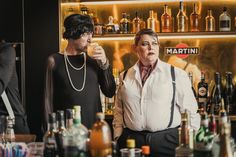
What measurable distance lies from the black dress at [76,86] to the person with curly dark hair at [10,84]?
0.29 meters

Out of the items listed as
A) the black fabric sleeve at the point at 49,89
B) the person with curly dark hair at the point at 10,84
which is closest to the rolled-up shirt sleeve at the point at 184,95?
the black fabric sleeve at the point at 49,89

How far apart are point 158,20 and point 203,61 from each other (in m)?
0.61

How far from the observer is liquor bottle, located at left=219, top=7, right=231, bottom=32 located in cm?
446

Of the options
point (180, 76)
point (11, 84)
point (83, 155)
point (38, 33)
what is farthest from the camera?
point (38, 33)

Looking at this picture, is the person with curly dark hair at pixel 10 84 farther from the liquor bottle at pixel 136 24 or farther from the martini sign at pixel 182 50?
the martini sign at pixel 182 50

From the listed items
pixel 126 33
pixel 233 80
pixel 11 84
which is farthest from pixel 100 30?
pixel 11 84

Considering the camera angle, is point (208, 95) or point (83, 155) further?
point (208, 95)

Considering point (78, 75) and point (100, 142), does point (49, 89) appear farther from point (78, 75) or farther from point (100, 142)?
point (100, 142)

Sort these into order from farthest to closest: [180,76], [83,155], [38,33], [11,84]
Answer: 1. [38,33]
2. [180,76]
3. [11,84]
4. [83,155]

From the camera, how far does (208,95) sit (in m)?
4.55

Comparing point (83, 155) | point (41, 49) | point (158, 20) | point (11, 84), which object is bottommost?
point (83, 155)

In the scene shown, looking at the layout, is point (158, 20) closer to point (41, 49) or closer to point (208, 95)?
point (208, 95)

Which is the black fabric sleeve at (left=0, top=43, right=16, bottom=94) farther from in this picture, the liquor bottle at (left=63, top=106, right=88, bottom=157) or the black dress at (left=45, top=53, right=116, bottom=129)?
the liquor bottle at (left=63, top=106, right=88, bottom=157)

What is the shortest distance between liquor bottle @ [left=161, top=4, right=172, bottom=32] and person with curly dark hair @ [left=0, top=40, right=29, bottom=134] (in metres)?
2.02
